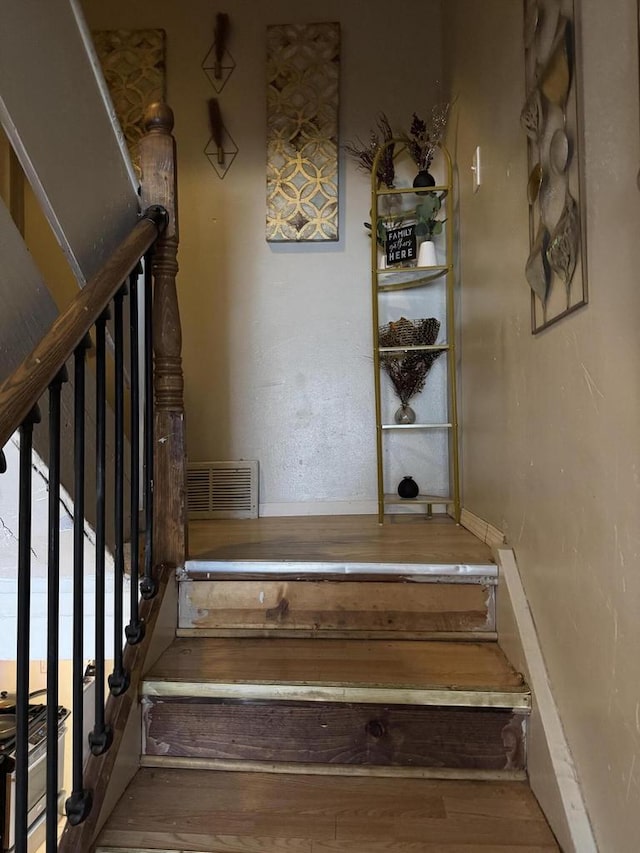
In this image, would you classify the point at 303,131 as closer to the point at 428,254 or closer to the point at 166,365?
the point at 428,254

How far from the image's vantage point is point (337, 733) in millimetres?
1227

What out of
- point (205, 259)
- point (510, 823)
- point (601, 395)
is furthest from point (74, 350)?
point (205, 259)

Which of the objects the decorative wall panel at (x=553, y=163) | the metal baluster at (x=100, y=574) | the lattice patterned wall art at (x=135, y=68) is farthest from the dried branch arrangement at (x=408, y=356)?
the lattice patterned wall art at (x=135, y=68)

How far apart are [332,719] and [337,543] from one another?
671 millimetres

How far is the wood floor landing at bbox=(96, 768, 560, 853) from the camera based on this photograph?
0.99m

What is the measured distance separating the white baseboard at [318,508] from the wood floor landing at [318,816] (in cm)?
158

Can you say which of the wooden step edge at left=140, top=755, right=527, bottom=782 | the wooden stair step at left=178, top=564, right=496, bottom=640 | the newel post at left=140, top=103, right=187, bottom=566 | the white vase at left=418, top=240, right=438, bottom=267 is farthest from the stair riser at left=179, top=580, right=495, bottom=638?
the white vase at left=418, top=240, right=438, bottom=267

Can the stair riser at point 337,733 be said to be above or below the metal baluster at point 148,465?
below

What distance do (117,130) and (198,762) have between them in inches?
63.2

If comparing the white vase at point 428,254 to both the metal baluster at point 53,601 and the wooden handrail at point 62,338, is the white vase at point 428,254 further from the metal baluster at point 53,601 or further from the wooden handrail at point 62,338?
the metal baluster at point 53,601

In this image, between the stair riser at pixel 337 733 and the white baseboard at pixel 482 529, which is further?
the white baseboard at pixel 482 529

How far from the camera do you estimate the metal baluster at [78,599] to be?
38.9 inches

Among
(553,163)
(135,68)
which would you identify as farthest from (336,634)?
(135,68)

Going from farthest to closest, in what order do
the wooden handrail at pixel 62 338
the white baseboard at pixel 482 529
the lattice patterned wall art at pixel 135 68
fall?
1. the lattice patterned wall art at pixel 135 68
2. the white baseboard at pixel 482 529
3. the wooden handrail at pixel 62 338
